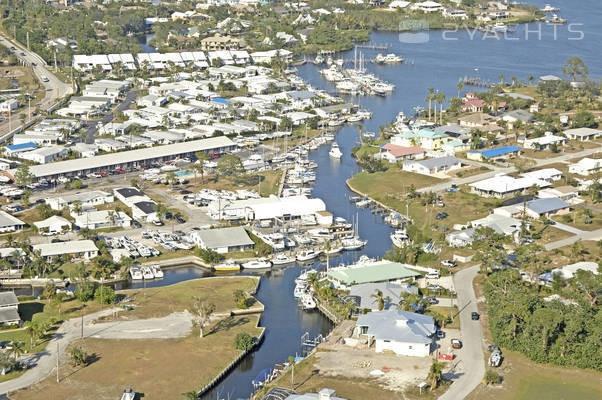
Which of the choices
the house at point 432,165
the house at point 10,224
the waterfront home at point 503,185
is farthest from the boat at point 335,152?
the house at point 10,224

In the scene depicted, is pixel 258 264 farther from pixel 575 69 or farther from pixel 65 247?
pixel 575 69

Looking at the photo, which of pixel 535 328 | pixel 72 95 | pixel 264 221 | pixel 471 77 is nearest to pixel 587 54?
pixel 471 77

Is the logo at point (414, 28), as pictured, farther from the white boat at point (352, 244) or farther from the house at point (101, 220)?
the house at point (101, 220)

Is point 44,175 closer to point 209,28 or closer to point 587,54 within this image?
point 209,28

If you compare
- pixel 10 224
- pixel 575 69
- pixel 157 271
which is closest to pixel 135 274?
pixel 157 271

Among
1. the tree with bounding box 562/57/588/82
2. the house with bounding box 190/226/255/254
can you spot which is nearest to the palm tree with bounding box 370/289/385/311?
the house with bounding box 190/226/255/254

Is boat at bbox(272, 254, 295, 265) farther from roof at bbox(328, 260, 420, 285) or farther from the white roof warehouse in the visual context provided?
the white roof warehouse
